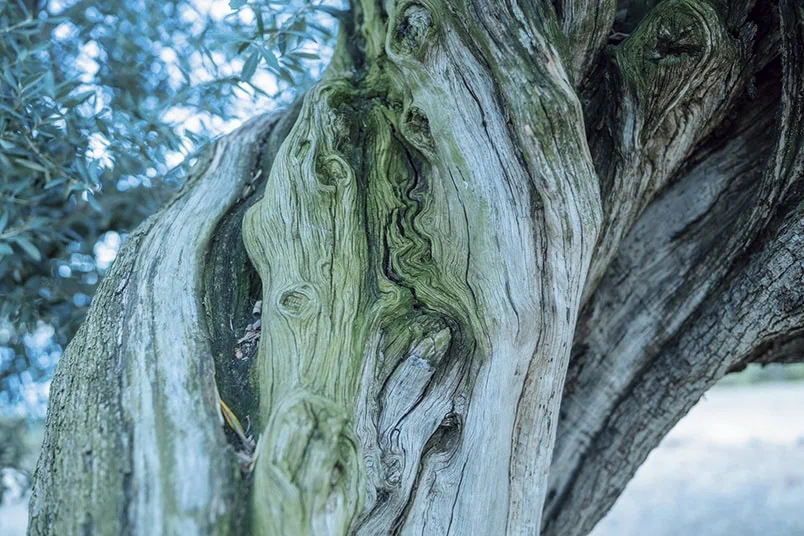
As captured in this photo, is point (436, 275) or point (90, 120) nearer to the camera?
point (436, 275)

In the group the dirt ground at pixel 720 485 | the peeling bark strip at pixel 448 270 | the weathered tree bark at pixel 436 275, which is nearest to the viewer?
the weathered tree bark at pixel 436 275

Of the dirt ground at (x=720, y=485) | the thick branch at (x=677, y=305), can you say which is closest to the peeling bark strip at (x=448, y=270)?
the thick branch at (x=677, y=305)

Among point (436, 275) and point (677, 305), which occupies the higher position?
point (677, 305)

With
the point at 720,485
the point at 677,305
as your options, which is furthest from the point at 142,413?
the point at 720,485

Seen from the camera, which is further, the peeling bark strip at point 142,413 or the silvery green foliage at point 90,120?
the silvery green foliage at point 90,120

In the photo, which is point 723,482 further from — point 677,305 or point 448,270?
point 448,270

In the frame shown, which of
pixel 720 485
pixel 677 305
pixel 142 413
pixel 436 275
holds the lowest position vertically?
pixel 142 413

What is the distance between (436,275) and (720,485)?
530 cm

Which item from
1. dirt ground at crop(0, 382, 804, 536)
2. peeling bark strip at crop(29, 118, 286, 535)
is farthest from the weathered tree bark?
dirt ground at crop(0, 382, 804, 536)

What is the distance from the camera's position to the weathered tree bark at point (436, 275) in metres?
1.36

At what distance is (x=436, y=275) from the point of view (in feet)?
5.85

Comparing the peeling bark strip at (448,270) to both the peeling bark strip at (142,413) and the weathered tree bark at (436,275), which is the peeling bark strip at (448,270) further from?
the peeling bark strip at (142,413)

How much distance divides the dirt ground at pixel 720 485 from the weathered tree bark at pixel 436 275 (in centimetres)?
268

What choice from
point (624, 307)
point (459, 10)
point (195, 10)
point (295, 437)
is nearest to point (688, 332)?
point (624, 307)
